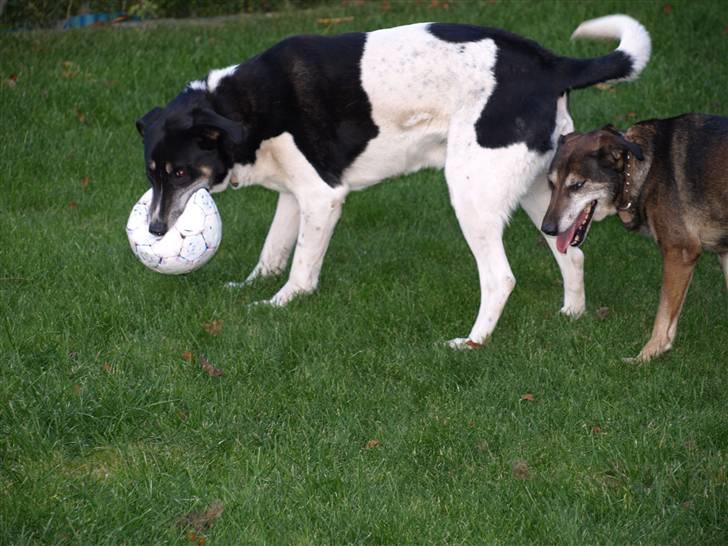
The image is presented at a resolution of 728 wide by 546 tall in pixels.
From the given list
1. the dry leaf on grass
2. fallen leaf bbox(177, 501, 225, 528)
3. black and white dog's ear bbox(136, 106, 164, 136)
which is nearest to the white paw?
fallen leaf bbox(177, 501, 225, 528)

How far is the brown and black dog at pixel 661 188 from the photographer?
223 inches

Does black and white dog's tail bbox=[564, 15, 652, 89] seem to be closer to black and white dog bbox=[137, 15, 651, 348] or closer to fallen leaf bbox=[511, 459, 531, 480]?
black and white dog bbox=[137, 15, 651, 348]

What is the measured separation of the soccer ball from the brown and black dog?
1.84 metres

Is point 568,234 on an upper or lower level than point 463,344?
upper

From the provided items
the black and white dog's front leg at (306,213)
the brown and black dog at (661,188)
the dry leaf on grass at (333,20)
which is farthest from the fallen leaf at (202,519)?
the dry leaf on grass at (333,20)

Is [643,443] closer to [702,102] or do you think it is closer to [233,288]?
[233,288]

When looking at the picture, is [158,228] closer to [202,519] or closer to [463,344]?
[463,344]

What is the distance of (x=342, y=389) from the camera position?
5379 mm

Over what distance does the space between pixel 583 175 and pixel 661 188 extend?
396 millimetres

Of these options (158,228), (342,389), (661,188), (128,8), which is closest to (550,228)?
(661,188)

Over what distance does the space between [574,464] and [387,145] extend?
2.45 meters

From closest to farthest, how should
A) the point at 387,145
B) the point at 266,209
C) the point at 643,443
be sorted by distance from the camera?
the point at 643,443, the point at 387,145, the point at 266,209

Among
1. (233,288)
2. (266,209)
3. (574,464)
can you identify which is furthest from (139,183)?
(574,464)

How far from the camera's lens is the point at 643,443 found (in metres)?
4.78
